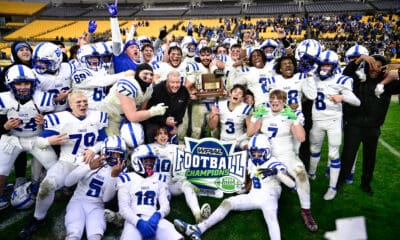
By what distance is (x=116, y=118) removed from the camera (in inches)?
162

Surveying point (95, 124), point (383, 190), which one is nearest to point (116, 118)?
point (95, 124)

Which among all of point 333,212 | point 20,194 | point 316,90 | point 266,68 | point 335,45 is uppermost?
point 335,45

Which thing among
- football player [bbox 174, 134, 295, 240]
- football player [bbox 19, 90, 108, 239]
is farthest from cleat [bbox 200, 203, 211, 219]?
football player [bbox 19, 90, 108, 239]

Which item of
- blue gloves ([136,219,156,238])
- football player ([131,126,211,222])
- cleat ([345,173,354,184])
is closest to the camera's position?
blue gloves ([136,219,156,238])

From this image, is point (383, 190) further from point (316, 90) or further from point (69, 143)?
point (69, 143)

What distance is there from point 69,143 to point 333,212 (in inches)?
132

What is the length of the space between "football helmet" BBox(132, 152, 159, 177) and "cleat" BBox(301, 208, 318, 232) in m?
1.86

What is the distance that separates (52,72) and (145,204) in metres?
2.18

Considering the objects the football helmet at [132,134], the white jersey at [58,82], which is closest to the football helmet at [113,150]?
the football helmet at [132,134]

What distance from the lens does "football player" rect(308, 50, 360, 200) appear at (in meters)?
→ 4.18

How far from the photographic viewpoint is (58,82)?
4.21 m

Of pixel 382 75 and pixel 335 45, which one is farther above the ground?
pixel 335 45

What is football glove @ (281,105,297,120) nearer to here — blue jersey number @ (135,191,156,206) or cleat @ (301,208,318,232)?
cleat @ (301,208,318,232)

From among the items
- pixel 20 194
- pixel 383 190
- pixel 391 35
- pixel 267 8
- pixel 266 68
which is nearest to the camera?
pixel 20 194
